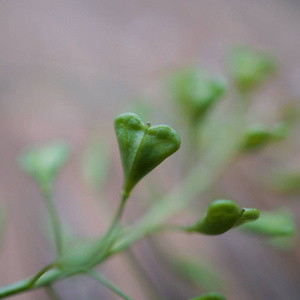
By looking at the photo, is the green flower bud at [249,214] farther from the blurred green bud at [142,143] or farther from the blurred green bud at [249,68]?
the blurred green bud at [249,68]

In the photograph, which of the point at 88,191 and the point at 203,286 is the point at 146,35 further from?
the point at 203,286

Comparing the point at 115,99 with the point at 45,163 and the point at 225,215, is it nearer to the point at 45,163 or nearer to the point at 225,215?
the point at 45,163

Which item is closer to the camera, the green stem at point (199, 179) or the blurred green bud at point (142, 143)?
the blurred green bud at point (142, 143)

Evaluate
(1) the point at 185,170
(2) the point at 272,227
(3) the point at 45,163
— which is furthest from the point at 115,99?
Result: (2) the point at 272,227

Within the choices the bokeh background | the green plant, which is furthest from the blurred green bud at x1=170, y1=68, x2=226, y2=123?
the bokeh background

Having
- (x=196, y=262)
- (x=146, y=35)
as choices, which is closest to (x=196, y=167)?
(x=196, y=262)

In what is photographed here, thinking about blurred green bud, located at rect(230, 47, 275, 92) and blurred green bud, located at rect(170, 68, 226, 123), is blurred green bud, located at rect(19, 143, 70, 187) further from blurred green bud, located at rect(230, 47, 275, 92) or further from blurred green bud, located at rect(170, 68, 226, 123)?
blurred green bud, located at rect(230, 47, 275, 92)

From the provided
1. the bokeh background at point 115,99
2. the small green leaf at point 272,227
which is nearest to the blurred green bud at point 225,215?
the small green leaf at point 272,227
